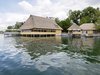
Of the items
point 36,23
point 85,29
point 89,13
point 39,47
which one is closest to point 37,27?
point 36,23

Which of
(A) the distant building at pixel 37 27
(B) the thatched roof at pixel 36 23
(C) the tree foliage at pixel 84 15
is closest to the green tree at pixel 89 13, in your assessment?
(C) the tree foliage at pixel 84 15

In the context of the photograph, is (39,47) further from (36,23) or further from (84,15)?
(84,15)

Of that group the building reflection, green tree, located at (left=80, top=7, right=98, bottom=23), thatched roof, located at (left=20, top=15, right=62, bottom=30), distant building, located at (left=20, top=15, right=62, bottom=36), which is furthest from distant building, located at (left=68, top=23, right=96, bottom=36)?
the building reflection

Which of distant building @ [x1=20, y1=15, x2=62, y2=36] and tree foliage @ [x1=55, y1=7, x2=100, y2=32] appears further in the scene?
tree foliage @ [x1=55, y1=7, x2=100, y2=32]

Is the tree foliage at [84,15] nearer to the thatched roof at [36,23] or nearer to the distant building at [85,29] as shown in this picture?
the distant building at [85,29]

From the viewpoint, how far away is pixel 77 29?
54.4 m

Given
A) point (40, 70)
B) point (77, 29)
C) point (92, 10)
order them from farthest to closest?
point (92, 10) → point (77, 29) → point (40, 70)

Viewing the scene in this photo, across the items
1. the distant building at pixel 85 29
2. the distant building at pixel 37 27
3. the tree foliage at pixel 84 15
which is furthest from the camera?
the tree foliage at pixel 84 15

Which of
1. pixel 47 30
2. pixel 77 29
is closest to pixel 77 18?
pixel 77 29

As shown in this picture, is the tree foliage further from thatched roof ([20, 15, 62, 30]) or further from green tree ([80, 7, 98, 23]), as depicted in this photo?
thatched roof ([20, 15, 62, 30])

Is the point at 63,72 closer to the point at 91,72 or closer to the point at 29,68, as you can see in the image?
the point at 91,72

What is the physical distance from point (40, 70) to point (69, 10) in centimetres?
7619

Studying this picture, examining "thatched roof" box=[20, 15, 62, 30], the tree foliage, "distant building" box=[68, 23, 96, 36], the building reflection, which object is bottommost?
the building reflection

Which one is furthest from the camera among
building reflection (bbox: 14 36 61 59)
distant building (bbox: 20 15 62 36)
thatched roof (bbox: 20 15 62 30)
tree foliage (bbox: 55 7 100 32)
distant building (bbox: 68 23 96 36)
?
tree foliage (bbox: 55 7 100 32)
